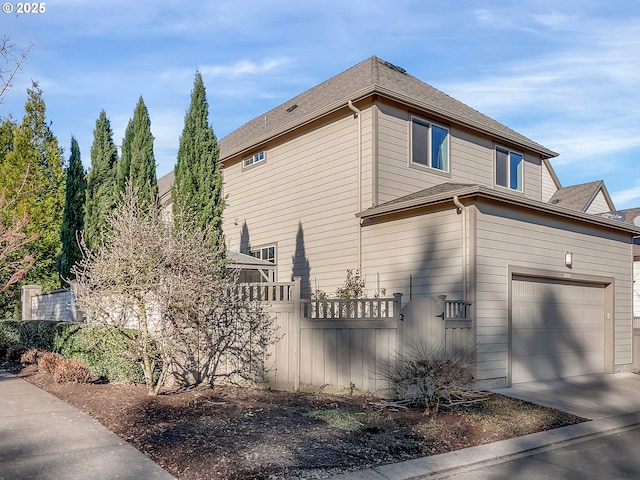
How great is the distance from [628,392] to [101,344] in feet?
34.7

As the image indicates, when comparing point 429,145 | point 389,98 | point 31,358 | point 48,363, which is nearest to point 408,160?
point 429,145

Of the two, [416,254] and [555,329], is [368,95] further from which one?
[555,329]

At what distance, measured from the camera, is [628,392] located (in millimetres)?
11719

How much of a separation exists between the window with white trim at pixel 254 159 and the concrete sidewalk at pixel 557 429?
1013 centimetres

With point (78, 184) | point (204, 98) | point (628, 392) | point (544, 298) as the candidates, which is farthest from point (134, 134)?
point (628, 392)

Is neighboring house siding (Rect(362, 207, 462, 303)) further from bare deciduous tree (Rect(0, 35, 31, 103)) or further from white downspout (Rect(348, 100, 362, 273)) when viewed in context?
bare deciduous tree (Rect(0, 35, 31, 103))

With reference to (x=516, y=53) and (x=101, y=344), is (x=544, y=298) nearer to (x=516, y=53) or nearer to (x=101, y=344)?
(x=516, y=53)

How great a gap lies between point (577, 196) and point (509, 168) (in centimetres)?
1039

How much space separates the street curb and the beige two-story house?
2.57 meters

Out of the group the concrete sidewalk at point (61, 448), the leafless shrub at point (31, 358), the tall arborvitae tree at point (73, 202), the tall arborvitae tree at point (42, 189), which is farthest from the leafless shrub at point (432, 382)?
the tall arborvitae tree at point (42, 189)

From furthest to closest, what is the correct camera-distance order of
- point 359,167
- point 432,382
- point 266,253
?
point 266,253
point 359,167
point 432,382

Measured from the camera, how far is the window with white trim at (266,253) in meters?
16.5

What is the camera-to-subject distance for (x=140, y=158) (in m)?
13.3

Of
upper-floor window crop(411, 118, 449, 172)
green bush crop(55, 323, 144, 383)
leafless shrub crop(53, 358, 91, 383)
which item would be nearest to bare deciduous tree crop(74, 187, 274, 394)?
green bush crop(55, 323, 144, 383)
